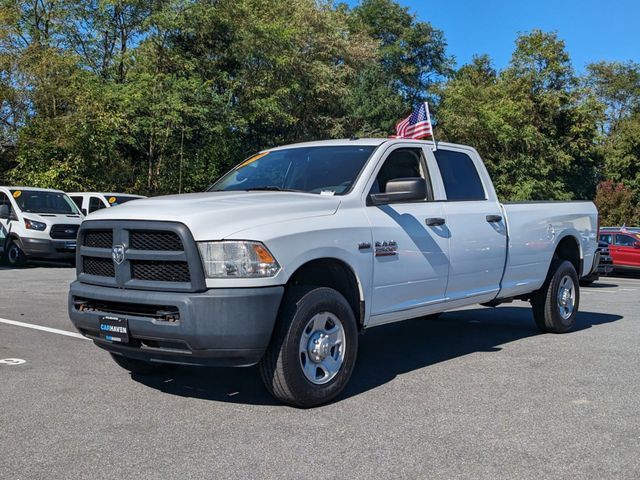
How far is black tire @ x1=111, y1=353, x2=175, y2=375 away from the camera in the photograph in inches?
234

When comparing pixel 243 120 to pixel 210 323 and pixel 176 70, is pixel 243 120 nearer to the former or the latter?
pixel 176 70

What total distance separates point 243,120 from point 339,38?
10.2 m

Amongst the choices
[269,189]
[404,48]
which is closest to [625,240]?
[269,189]

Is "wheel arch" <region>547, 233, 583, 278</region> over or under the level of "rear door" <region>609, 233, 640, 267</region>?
over

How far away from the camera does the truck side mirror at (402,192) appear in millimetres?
5648

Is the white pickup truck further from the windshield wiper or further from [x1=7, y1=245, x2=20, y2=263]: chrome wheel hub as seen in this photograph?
[x1=7, y1=245, x2=20, y2=263]: chrome wheel hub

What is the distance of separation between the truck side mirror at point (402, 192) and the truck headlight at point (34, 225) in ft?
44.1

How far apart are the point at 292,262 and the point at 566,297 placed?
4.82 m

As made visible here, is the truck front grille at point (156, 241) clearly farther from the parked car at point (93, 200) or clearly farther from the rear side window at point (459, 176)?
the parked car at point (93, 200)

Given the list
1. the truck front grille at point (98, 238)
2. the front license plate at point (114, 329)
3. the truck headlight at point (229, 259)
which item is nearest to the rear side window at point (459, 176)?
the truck headlight at point (229, 259)

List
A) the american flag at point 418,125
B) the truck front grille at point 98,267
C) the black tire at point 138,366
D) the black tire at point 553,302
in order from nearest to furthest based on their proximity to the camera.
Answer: the truck front grille at point 98,267, the black tire at point 138,366, the black tire at point 553,302, the american flag at point 418,125

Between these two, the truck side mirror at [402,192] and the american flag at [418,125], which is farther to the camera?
the american flag at [418,125]

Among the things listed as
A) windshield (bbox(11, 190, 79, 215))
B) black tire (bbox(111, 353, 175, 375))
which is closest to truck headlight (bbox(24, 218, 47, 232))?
windshield (bbox(11, 190, 79, 215))

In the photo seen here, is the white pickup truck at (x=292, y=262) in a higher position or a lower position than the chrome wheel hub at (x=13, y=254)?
higher
